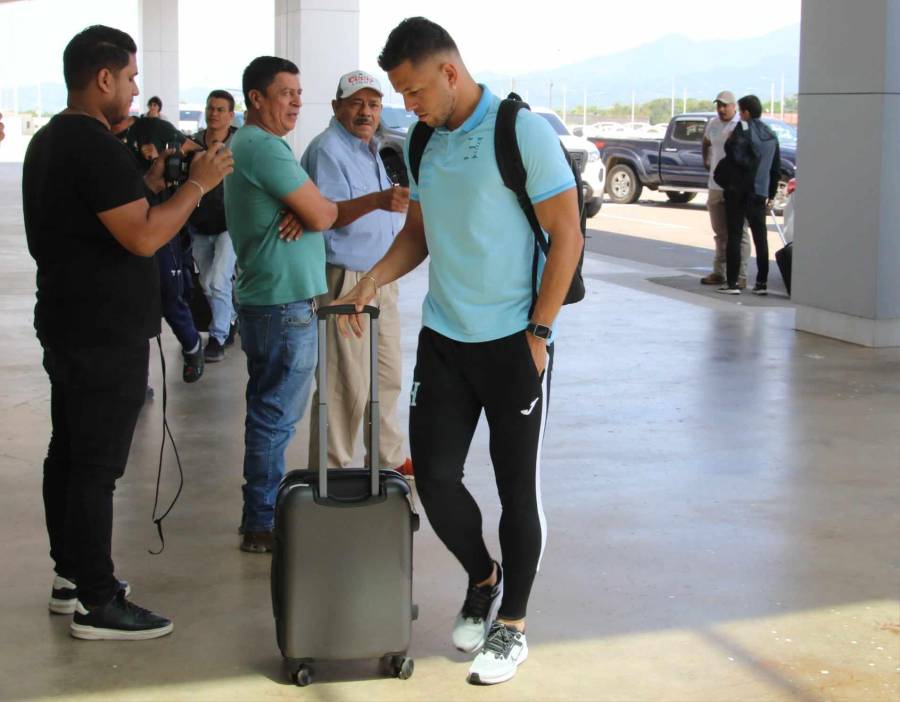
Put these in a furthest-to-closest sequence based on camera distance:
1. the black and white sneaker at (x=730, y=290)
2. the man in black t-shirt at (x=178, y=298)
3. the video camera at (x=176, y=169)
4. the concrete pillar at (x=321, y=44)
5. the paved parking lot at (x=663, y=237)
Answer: the concrete pillar at (x=321, y=44), the paved parking lot at (x=663, y=237), the black and white sneaker at (x=730, y=290), the man in black t-shirt at (x=178, y=298), the video camera at (x=176, y=169)

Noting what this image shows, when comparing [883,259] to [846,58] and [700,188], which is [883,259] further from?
[700,188]

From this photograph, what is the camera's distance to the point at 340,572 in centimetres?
378

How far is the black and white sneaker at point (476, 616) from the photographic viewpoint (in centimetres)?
403

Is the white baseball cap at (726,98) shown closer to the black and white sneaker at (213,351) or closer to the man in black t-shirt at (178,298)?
the black and white sneaker at (213,351)

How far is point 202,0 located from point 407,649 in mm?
54733

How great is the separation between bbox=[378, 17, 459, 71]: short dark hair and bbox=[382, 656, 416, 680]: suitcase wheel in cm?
172

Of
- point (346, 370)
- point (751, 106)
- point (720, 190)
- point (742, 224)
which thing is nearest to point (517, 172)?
point (346, 370)

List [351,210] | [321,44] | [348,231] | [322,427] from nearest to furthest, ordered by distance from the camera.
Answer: [322,427], [351,210], [348,231], [321,44]

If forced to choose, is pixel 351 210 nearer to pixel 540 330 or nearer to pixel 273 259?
pixel 273 259

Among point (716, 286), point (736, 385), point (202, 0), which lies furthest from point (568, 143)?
point (202, 0)

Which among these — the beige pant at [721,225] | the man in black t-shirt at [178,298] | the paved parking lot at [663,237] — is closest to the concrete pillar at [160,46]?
the paved parking lot at [663,237]

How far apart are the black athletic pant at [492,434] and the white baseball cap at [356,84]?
171 centimetres

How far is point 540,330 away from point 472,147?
56 cm

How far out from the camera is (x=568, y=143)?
23188 millimetres
